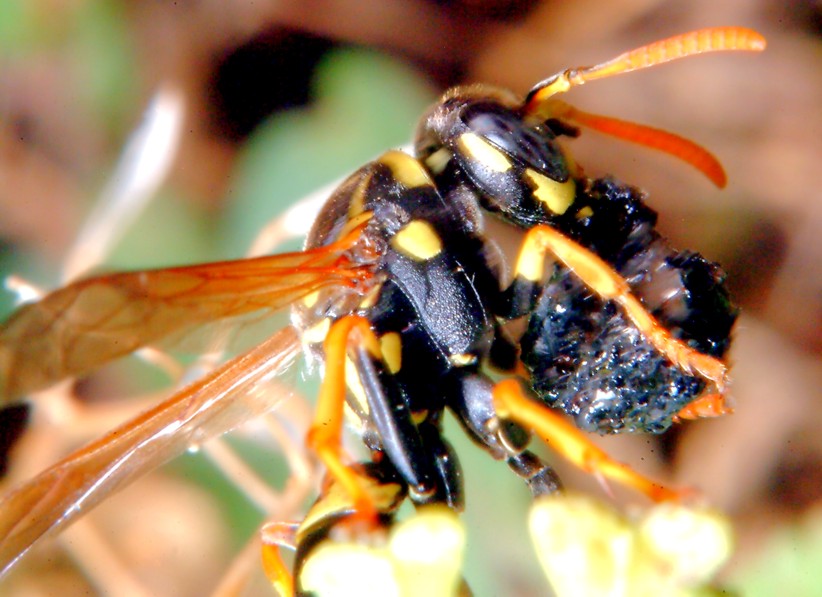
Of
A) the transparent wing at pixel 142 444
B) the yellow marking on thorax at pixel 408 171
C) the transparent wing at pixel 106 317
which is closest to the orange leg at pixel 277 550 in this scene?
the transparent wing at pixel 142 444

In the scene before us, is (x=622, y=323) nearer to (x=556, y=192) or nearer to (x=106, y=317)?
(x=556, y=192)

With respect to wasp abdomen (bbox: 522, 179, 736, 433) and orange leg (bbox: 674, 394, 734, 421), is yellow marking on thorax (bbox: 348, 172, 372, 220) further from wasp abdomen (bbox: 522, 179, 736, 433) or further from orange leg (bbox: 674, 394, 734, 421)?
orange leg (bbox: 674, 394, 734, 421)

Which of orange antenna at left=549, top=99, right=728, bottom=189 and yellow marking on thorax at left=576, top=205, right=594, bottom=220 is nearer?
yellow marking on thorax at left=576, top=205, right=594, bottom=220

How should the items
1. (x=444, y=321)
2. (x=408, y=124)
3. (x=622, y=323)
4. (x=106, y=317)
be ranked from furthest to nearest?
1. (x=408, y=124)
2. (x=444, y=321)
3. (x=622, y=323)
4. (x=106, y=317)

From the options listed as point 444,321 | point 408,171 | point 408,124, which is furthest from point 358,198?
point 408,124

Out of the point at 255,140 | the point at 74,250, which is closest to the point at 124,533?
the point at 74,250

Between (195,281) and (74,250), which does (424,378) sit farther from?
(74,250)

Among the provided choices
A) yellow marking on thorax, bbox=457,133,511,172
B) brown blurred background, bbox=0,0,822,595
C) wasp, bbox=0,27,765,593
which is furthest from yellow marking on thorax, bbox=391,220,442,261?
brown blurred background, bbox=0,0,822,595
